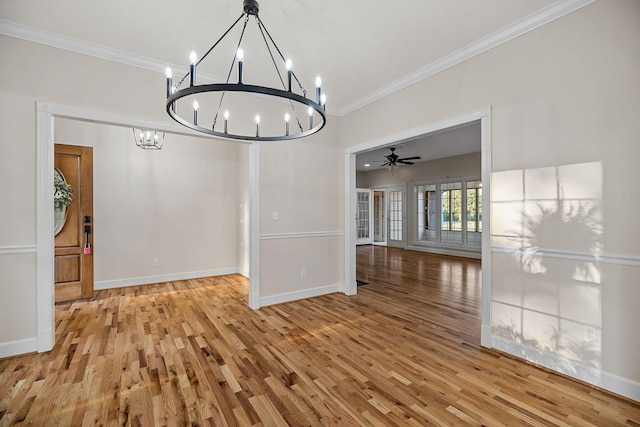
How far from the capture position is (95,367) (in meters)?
2.43

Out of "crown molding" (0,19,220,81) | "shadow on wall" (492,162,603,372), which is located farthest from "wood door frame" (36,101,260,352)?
"shadow on wall" (492,162,603,372)

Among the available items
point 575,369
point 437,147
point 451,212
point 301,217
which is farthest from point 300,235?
point 451,212

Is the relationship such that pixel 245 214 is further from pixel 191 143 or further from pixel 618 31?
pixel 618 31

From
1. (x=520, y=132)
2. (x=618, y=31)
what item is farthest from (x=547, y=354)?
(x=618, y=31)

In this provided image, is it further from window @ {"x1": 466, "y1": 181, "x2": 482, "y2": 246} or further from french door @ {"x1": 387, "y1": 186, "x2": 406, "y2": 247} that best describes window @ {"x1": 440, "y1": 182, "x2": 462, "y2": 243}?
french door @ {"x1": 387, "y1": 186, "x2": 406, "y2": 247}

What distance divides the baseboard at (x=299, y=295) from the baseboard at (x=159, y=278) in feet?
7.11

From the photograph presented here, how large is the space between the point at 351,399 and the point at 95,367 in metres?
2.13

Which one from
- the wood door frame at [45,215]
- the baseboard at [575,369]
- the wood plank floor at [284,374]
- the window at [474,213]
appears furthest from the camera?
the window at [474,213]

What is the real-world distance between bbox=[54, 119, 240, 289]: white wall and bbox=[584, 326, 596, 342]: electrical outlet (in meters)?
5.40

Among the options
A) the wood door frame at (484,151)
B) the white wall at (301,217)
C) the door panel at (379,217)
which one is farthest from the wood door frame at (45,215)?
the door panel at (379,217)

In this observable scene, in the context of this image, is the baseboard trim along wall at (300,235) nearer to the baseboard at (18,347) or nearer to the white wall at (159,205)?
the white wall at (159,205)

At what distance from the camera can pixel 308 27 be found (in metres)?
2.59

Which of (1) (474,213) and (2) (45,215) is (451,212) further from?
(2) (45,215)

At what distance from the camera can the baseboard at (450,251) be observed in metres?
8.18
